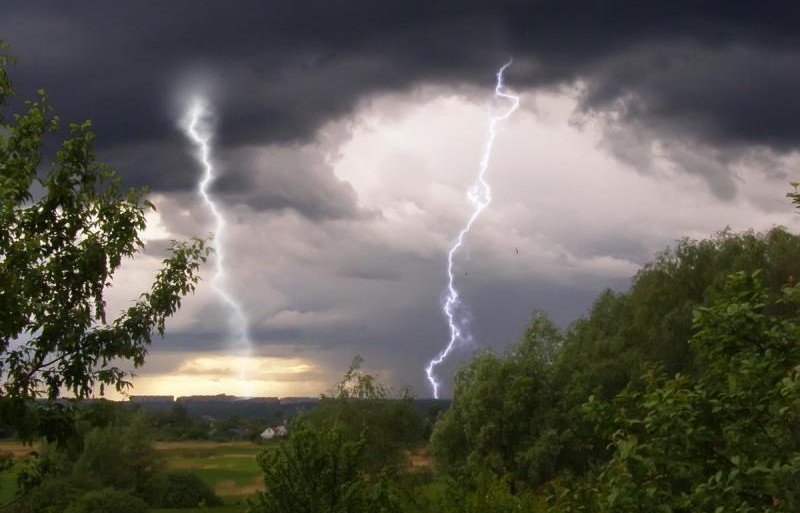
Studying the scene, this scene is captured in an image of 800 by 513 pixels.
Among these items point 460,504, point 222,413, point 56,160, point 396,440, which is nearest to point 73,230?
point 56,160

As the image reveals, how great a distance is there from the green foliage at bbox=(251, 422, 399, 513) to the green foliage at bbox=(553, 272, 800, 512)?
374 inches

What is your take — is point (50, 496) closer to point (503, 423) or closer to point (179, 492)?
point (503, 423)

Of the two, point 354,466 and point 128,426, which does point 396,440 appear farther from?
point 354,466

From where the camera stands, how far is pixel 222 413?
133m

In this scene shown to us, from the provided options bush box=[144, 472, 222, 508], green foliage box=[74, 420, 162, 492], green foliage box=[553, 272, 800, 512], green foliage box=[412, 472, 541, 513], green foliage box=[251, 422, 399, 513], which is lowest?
bush box=[144, 472, 222, 508]

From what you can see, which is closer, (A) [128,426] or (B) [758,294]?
(B) [758,294]

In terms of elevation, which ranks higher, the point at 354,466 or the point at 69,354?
the point at 69,354

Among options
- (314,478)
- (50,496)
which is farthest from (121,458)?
(314,478)

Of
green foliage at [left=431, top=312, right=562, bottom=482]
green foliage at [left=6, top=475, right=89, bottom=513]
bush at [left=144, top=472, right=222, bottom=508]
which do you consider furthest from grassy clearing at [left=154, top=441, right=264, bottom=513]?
green foliage at [left=431, top=312, right=562, bottom=482]

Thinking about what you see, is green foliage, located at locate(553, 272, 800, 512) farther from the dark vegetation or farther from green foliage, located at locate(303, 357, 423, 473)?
green foliage, located at locate(303, 357, 423, 473)

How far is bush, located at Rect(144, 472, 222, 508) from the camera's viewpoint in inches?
2990

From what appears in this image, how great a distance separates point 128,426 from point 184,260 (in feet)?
220

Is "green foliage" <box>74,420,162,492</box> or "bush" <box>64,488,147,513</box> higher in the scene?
"green foliage" <box>74,420,162,492</box>

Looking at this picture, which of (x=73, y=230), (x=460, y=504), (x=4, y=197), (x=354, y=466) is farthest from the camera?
(x=460, y=504)
